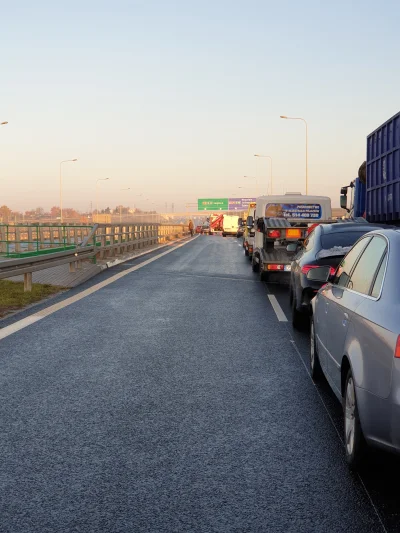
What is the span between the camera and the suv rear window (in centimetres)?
1090

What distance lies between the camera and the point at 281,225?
1745cm

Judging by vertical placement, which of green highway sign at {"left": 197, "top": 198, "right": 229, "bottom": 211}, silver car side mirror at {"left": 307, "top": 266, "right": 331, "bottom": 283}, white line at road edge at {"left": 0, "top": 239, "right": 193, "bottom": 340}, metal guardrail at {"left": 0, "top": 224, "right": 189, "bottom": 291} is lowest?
white line at road edge at {"left": 0, "top": 239, "right": 193, "bottom": 340}

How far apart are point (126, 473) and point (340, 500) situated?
1282 millimetres

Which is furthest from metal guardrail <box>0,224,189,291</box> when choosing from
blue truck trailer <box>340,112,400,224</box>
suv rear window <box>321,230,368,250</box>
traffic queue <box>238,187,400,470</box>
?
traffic queue <box>238,187,400,470</box>

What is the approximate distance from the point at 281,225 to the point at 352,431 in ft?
43.3

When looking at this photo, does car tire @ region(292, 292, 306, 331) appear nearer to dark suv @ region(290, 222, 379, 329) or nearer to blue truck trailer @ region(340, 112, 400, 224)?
dark suv @ region(290, 222, 379, 329)

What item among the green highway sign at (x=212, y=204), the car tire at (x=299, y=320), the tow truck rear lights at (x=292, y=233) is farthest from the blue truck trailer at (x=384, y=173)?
the green highway sign at (x=212, y=204)

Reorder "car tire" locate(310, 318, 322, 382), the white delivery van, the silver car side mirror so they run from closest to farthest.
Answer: the silver car side mirror
"car tire" locate(310, 318, 322, 382)
the white delivery van

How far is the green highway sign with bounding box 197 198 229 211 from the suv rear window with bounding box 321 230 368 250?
10317 cm

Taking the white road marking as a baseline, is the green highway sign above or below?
above

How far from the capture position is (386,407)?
3.80 metres

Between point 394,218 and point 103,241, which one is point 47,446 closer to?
point 394,218

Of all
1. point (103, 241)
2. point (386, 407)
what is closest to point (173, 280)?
point (103, 241)

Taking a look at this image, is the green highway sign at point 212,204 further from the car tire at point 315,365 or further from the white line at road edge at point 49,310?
the car tire at point 315,365
